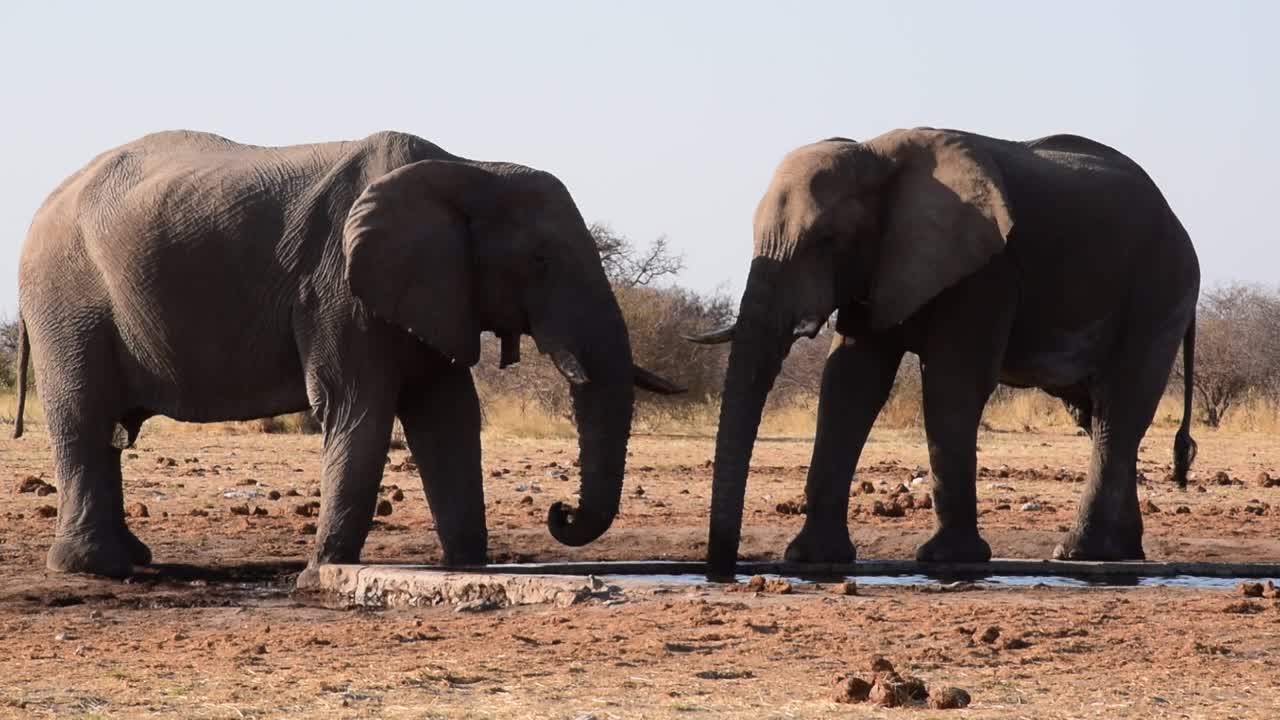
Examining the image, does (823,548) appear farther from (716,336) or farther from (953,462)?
(716,336)

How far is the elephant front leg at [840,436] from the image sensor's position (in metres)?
13.3

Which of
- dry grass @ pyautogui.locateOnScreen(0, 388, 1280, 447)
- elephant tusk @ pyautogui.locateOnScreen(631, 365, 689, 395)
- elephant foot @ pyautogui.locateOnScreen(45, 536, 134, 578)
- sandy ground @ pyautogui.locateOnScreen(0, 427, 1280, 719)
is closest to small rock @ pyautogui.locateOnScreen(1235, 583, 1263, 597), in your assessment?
sandy ground @ pyautogui.locateOnScreen(0, 427, 1280, 719)

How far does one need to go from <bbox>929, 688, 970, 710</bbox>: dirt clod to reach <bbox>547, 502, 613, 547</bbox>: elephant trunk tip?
4.06 metres

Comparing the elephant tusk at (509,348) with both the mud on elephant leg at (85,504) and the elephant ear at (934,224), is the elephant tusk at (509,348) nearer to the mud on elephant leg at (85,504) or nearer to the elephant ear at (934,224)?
the elephant ear at (934,224)

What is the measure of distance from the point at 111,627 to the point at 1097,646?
4883 mm

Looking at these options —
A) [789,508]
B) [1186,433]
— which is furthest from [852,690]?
[789,508]

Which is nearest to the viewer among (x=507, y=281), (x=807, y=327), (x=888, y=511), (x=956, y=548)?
(x=507, y=281)

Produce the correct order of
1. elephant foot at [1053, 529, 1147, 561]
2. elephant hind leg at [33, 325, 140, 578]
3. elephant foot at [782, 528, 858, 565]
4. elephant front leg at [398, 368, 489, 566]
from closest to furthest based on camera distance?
elephant front leg at [398, 368, 489, 566]
elephant hind leg at [33, 325, 140, 578]
elephant foot at [782, 528, 858, 565]
elephant foot at [1053, 529, 1147, 561]

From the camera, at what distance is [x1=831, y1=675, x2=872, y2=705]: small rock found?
8000 millimetres

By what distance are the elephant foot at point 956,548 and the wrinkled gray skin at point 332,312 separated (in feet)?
6.46

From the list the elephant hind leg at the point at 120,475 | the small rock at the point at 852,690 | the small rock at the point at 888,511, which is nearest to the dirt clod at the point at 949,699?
the small rock at the point at 852,690

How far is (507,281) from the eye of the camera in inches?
481

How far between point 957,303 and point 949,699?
551 cm

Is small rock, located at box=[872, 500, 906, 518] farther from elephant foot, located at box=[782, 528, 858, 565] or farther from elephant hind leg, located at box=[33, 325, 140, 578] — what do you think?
elephant hind leg, located at box=[33, 325, 140, 578]
